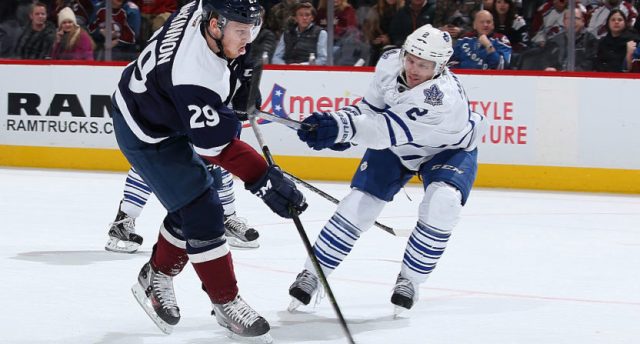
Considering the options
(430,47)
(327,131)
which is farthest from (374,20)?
(327,131)

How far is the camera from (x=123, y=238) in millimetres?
4684

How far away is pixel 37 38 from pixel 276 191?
5808mm

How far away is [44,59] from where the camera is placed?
8141 millimetres

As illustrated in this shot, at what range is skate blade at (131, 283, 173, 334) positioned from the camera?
10.4 feet

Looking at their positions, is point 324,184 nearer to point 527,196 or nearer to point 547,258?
point 527,196

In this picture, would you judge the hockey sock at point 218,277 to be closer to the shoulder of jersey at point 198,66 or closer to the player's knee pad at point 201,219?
the player's knee pad at point 201,219

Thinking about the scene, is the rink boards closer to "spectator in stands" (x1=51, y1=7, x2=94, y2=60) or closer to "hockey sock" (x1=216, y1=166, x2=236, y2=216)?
"spectator in stands" (x1=51, y1=7, x2=94, y2=60)

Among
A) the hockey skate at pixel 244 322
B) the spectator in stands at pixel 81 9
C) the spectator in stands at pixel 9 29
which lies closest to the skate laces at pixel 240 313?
the hockey skate at pixel 244 322

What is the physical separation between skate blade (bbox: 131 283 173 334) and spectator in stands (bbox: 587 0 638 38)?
4.53 m

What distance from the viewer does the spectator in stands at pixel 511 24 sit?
7098mm

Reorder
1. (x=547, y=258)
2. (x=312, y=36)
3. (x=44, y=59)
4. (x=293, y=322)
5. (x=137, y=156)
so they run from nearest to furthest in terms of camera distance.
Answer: (x=137, y=156)
(x=293, y=322)
(x=547, y=258)
(x=312, y=36)
(x=44, y=59)

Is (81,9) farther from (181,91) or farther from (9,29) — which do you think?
(181,91)

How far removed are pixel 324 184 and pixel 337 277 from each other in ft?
10.3

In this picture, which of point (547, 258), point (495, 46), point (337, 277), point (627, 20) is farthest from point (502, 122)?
point (337, 277)
